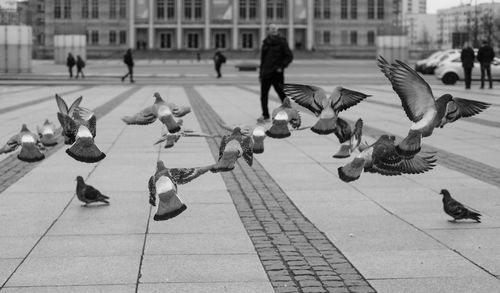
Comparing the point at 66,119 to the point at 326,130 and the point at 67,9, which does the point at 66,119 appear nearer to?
the point at 326,130

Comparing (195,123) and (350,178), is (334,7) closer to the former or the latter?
(195,123)

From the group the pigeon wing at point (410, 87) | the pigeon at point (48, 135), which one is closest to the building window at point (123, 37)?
the pigeon at point (48, 135)

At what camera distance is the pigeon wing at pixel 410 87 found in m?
4.33

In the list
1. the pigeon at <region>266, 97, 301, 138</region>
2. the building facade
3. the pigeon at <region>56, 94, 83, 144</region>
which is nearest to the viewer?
the pigeon at <region>266, 97, 301, 138</region>

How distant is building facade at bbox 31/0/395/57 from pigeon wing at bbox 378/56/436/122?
109664mm

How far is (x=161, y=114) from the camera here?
19.0 feet

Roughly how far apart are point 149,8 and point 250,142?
110393 millimetres

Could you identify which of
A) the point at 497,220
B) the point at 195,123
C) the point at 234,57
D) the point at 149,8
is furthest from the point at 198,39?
the point at 497,220

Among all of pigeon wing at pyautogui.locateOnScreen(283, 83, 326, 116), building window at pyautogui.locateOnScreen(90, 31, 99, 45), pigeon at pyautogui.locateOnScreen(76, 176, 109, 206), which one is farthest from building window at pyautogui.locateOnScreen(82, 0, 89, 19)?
pigeon wing at pyautogui.locateOnScreen(283, 83, 326, 116)

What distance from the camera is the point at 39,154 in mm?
6176

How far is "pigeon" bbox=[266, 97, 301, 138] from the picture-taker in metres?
5.25

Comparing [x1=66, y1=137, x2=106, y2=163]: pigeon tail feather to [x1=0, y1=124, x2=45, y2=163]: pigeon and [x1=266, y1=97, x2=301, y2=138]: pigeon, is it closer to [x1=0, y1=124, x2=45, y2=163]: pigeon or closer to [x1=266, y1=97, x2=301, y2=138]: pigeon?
[x1=0, y1=124, x2=45, y2=163]: pigeon

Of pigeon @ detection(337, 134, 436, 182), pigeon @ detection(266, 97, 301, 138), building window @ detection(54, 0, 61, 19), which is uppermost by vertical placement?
building window @ detection(54, 0, 61, 19)

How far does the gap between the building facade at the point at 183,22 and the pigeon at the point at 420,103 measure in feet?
→ 359
